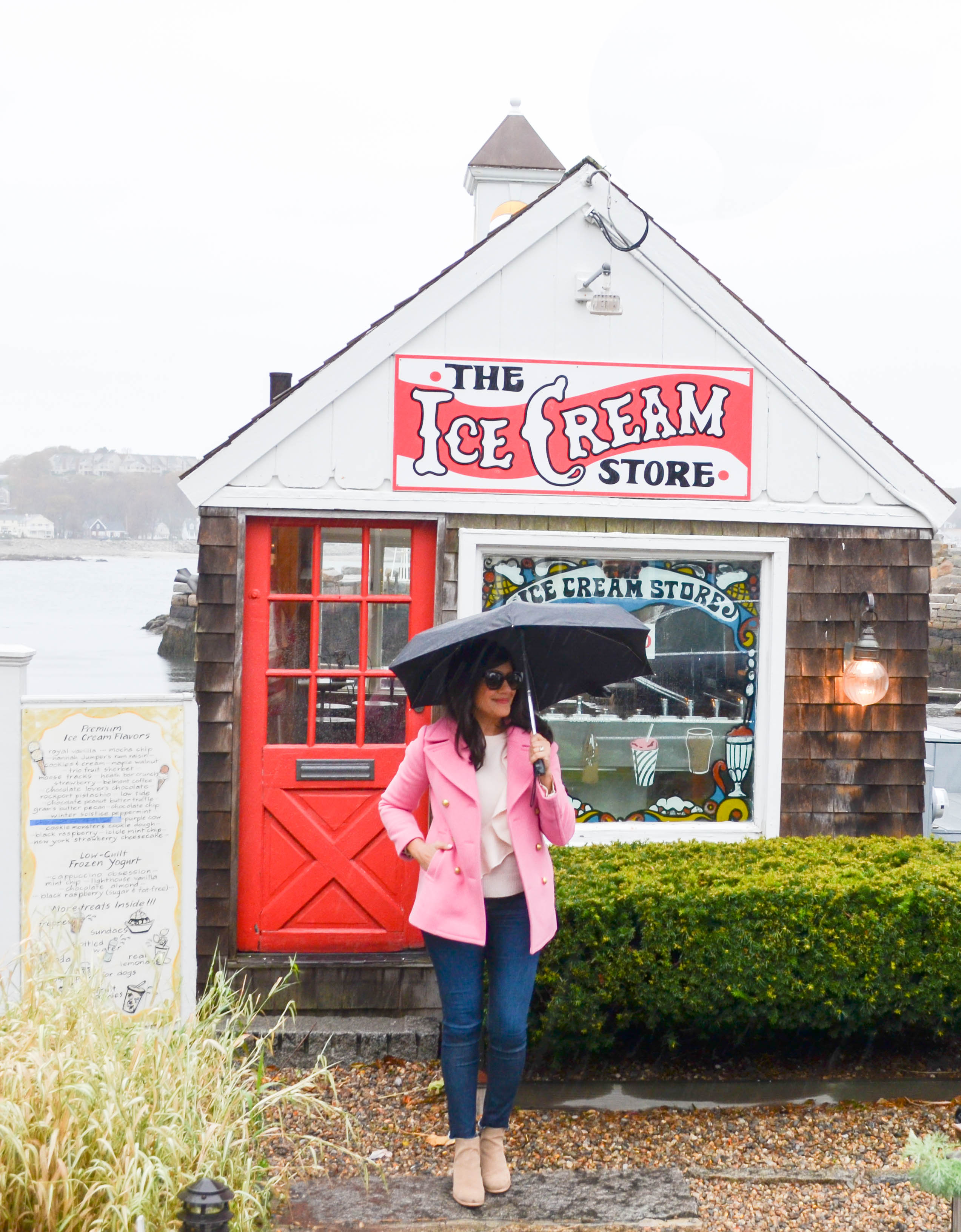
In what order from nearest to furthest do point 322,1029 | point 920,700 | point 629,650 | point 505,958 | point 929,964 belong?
point 505,958
point 629,650
point 929,964
point 322,1029
point 920,700

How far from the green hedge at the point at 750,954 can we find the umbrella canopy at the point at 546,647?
1090 mm

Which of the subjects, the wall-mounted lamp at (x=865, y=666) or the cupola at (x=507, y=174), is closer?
the wall-mounted lamp at (x=865, y=666)

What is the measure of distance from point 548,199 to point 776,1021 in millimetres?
3791

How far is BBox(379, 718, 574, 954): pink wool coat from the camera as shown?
3.50 metres

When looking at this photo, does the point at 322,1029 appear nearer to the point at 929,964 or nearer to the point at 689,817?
the point at 689,817

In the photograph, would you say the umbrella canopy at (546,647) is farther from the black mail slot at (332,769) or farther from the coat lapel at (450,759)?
the black mail slot at (332,769)

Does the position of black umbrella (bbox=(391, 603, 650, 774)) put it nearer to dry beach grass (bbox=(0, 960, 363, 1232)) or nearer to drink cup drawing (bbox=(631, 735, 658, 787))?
dry beach grass (bbox=(0, 960, 363, 1232))

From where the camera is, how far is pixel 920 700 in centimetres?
550

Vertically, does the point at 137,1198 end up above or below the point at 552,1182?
above

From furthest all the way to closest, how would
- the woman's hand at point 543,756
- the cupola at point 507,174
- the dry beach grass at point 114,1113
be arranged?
the cupola at point 507,174 < the woman's hand at point 543,756 < the dry beach grass at point 114,1113

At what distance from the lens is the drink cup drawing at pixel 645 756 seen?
561 cm

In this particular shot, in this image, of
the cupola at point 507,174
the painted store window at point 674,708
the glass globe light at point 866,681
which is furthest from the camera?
the cupola at point 507,174

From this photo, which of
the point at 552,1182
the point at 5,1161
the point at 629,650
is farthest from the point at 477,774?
the point at 5,1161

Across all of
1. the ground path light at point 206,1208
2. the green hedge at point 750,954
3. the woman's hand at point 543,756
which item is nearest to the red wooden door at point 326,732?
the green hedge at point 750,954
